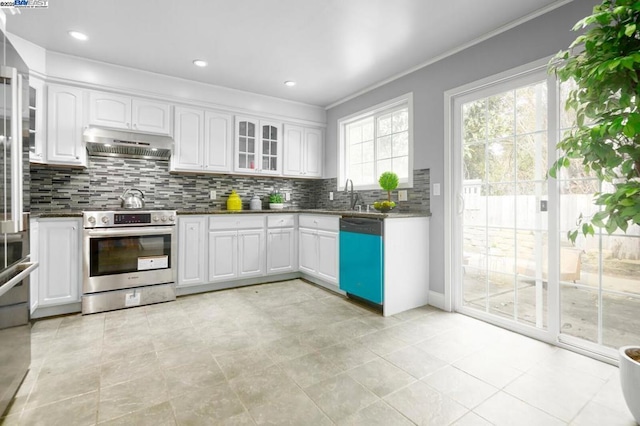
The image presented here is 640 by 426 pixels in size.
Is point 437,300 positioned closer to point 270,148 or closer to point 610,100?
point 610,100

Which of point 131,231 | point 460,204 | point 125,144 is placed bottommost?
point 131,231

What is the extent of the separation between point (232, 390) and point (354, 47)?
2.93 m

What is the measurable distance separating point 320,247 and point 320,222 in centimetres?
30

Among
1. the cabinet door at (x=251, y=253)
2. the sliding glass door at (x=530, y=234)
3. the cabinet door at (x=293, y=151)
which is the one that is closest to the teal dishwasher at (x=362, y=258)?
the sliding glass door at (x=530, y=234)

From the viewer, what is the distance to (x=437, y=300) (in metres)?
3.12

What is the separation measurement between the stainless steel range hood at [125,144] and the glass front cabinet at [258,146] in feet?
2.91

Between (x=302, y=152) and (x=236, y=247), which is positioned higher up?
(x=302, y=152)

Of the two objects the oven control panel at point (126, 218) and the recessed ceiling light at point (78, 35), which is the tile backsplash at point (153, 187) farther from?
the recessed ceiling light at point (78, 35)

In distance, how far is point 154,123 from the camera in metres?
3.61

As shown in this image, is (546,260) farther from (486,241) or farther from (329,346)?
(329,346)

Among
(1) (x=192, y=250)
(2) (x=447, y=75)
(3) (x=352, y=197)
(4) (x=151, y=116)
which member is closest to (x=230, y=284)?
(1) (x=192, y=250)

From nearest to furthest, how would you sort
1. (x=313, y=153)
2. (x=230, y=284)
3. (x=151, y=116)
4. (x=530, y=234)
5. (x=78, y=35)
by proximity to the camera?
(x=530, y=234) → (x=78, y=35) → (x=151, y=116) → (x=230, y=284) → (x=313, y=153)

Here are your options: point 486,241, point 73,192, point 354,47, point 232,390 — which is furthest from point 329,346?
point 73,192

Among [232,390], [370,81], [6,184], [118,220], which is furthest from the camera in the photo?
[370,81]
